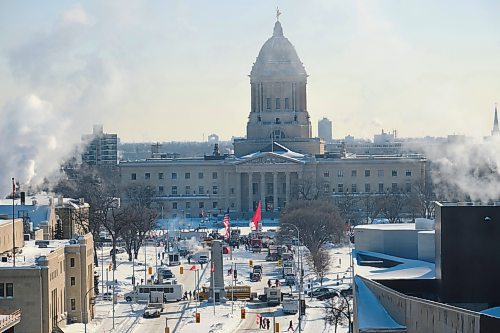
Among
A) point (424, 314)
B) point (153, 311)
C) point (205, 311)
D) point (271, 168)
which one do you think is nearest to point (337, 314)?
point (205, 311)

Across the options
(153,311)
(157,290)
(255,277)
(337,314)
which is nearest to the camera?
(337,314)

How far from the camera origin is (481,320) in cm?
3378

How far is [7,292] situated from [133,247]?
142 feet

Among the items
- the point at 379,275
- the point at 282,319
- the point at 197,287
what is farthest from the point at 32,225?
the point at 379,275

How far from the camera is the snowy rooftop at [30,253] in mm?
64000

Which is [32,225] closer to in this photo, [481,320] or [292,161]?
[481,320]

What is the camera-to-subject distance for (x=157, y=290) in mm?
78125

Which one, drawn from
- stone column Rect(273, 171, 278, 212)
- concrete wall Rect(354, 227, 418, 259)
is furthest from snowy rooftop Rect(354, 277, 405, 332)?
stone column Rect(273, 171, 278, 212)

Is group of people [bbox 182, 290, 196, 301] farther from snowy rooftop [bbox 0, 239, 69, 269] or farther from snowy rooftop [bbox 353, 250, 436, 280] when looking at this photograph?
snowy rooftop [bbox 353, 250, 436, 280]

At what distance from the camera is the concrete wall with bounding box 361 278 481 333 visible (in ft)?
117

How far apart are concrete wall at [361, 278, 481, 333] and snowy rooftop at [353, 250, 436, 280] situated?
176 centimetres

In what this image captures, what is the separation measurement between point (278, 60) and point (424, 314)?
432 feet

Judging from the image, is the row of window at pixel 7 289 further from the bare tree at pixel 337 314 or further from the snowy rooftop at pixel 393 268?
the snowy rooftop at pixel 393 268

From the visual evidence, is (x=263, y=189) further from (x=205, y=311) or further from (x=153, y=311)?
(x=153, y=311)
